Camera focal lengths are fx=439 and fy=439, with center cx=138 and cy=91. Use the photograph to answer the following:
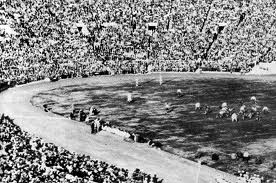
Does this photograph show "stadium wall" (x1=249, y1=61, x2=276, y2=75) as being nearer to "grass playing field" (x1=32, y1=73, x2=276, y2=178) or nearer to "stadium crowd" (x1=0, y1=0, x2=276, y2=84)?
"stadium crowd" (x1=0, y1=0, x2=276, y2=84)

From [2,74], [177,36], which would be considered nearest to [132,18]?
[177,36]

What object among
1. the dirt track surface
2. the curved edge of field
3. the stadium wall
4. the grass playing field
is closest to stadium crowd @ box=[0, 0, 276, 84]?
the stadium wall

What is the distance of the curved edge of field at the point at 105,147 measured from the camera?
98.4ft

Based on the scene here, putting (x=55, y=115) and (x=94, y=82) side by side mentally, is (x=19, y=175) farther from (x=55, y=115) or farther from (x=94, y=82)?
(x=94, y=82)

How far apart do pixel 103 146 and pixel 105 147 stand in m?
0.31

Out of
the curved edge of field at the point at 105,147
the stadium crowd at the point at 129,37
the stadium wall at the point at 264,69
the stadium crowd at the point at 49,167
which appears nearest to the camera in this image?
the stadium crowd at the point at 49,167

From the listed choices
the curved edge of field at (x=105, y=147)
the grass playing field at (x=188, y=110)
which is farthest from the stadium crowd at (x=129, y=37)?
the curved edge of field at (x=105, y=147)

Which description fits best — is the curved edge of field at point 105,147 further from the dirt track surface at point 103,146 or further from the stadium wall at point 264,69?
the stadium wall at point 264,69

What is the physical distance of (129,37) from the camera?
83938 mm

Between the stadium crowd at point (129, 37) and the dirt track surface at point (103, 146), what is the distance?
916 inches

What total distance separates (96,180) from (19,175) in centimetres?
433

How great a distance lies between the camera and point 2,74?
6625 cm

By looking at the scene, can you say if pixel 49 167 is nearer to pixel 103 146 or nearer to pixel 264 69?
pixel 103 146

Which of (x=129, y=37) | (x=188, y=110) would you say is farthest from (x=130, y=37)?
(x=188, y=110)
